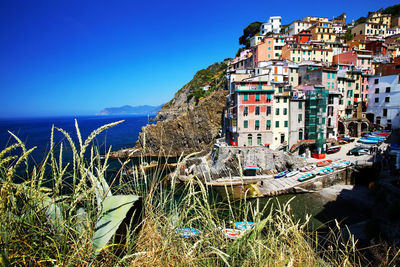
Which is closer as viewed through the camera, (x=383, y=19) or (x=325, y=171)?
(x=325, y=171)

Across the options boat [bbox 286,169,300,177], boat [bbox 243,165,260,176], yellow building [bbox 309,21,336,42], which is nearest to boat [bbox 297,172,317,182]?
boat [bbox 286,169,300,177]

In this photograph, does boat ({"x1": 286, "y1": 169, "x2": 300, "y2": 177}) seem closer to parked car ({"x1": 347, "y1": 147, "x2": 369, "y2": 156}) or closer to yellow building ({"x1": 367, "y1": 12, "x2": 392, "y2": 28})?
parked car ({"x1": 347, "y1": 147, "x2": 369, "y2": 156})

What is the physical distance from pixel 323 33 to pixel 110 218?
2277 inches

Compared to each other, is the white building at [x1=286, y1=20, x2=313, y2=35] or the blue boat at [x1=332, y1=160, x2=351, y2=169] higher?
the white building at [x1=286, y1=20, x2=313, y2=35]

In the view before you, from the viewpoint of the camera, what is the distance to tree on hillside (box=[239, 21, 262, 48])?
59.8 m

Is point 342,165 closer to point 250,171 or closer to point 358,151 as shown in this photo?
point 358,151

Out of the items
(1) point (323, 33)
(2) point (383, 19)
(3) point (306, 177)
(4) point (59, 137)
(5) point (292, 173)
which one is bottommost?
(3) point (306, 177)

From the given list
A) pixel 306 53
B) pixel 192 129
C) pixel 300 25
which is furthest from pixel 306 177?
pixel 300 25

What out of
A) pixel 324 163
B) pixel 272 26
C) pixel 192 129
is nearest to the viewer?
pixel 324 163

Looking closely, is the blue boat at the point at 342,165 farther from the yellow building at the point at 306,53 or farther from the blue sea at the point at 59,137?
the yellow building at the point at 306,53

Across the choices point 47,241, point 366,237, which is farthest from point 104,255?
point 366,237

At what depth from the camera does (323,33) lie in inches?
1818

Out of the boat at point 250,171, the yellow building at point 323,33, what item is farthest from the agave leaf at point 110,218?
the yellow building at point 323,33

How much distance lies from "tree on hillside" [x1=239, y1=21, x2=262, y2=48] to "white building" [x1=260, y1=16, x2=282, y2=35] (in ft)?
9.33
